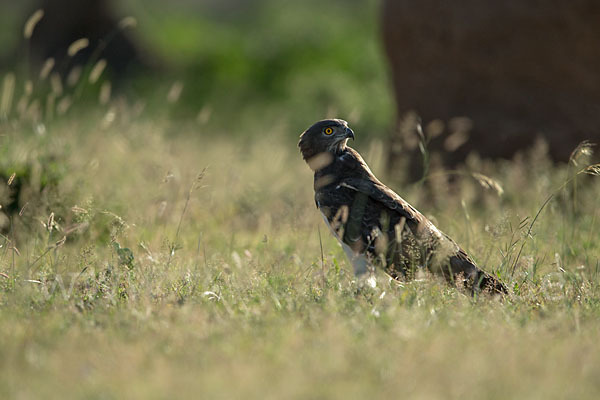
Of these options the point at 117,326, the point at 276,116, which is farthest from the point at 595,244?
the point at 276,116

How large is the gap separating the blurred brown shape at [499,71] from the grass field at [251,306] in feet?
3.69

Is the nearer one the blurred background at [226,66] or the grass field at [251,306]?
the grass field at [251,306]

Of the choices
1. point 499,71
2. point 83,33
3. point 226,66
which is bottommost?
point 226,66

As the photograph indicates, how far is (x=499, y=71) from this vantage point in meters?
8.98

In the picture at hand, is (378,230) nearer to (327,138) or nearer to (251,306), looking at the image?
(251,306)

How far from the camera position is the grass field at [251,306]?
3.32 metres

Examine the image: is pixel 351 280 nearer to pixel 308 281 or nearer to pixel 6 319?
pixel 308 281

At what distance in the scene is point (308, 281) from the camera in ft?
16.7

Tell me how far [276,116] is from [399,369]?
11.8 m

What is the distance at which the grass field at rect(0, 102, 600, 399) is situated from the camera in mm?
3318

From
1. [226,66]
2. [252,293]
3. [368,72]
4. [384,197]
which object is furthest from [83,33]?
[252,293]

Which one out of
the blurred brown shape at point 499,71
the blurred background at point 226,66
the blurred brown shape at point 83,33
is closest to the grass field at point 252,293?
the blurred brown shape at point 499,71

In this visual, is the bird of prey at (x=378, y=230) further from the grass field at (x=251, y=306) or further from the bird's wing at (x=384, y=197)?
the grass field at (x=251, y=306)

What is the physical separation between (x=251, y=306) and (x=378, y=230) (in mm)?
978
